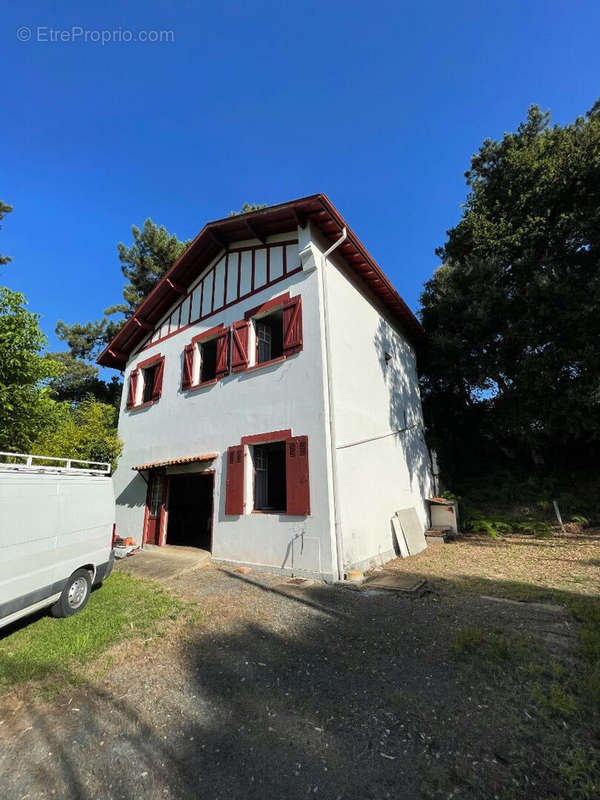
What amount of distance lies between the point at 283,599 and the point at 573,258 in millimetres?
13321

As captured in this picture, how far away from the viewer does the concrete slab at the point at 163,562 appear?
313 inches

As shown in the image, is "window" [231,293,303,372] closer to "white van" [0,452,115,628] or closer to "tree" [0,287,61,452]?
"white van" [0,452,115,628]

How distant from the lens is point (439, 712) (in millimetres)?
2947

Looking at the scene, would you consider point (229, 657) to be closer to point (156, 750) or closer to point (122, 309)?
point (156, 750)

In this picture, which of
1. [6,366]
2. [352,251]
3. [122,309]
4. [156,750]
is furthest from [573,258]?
[122,309]

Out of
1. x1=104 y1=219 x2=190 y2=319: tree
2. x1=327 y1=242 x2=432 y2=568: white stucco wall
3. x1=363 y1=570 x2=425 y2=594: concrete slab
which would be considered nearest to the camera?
x1=363 y1=570 x2=425 y2=594: concrete slab

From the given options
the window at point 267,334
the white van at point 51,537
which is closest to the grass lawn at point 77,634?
the white van at point 51,537

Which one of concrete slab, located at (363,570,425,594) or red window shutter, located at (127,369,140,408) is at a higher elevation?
red window shutter, located at (127,369,140,408)

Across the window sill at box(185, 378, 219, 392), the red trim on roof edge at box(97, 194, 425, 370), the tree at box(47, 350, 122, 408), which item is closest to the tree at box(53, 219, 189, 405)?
the tree at box(47, 350, 122, 408)

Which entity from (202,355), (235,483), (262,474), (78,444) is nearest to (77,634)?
(235,483)

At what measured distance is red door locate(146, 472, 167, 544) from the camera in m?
10.9

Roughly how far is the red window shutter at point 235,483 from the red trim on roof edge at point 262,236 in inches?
239

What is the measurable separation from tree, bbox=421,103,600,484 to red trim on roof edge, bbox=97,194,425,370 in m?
2.19

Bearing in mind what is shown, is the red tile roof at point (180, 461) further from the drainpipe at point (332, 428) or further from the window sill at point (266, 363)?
the drainpipe at point (332, 428)
